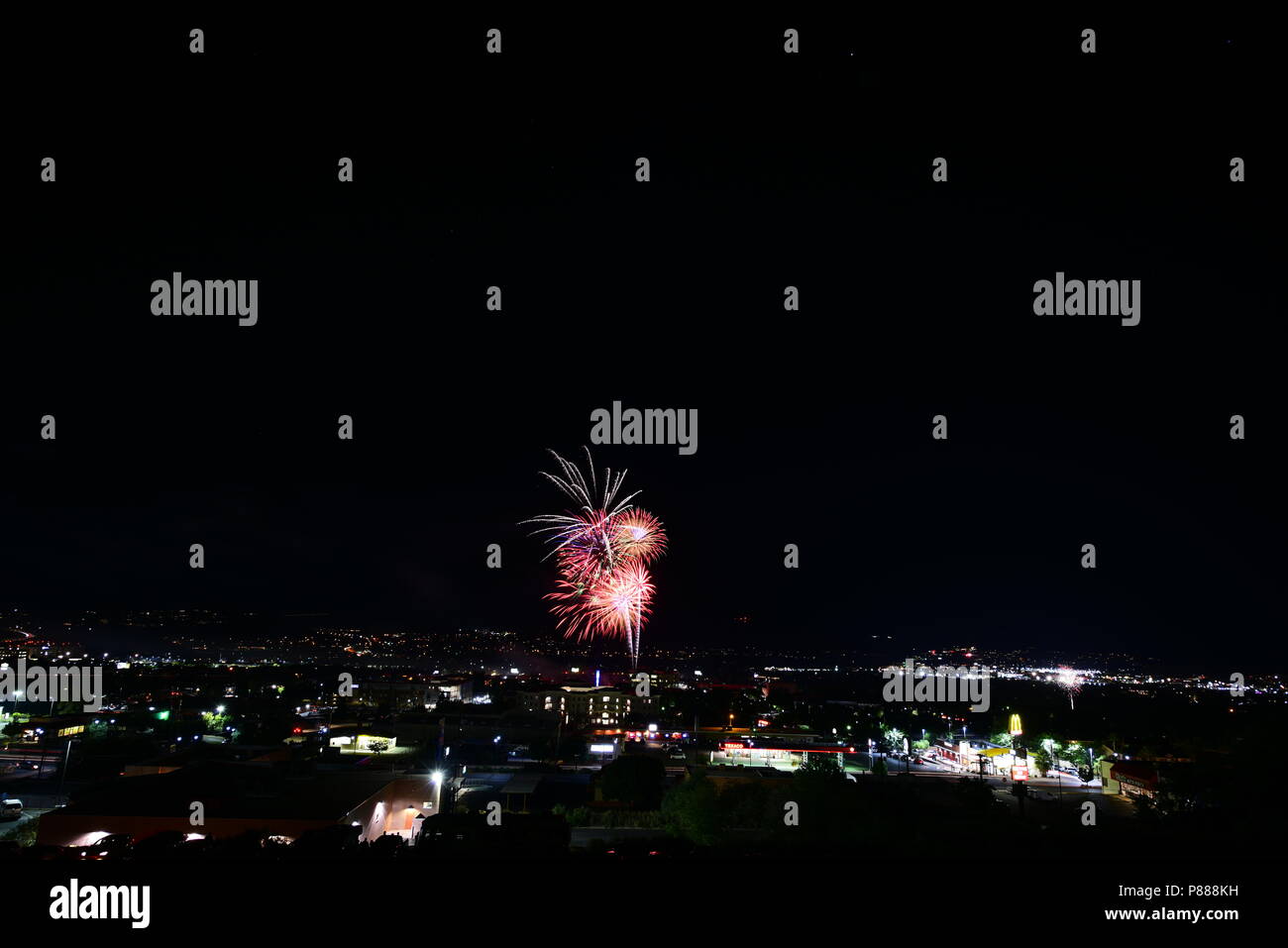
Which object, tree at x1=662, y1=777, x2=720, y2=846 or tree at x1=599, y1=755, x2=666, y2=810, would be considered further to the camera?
tree at x1=599, y1=755, x2=666, y2=810

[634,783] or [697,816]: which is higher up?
[697,816]

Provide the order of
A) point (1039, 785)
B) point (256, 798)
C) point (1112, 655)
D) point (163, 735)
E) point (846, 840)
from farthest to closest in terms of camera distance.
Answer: point (1112, 655) → point (163, 735) → point (1039, 785) → point (256, 798) → point (846, 840)

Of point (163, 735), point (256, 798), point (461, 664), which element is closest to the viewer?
point (256, 798)

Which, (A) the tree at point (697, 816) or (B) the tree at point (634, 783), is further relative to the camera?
(B) the tree at point (634, 783)

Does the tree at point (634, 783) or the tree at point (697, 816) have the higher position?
the tree at point (697, 816)

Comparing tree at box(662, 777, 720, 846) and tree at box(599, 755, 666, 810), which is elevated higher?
tree at box(662, 777, 720, 846)

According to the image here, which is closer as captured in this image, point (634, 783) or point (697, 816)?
point (697, 816)
